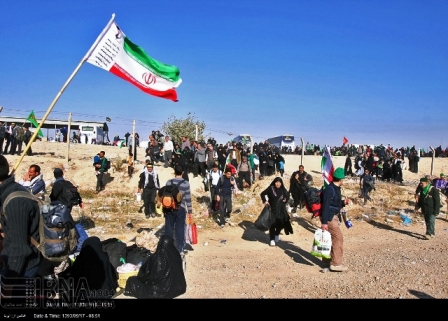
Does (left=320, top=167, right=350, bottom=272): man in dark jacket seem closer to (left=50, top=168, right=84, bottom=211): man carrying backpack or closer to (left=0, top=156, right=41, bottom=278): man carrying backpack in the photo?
(left=50, top=168, right=84, bottom=211): man carrying backpack

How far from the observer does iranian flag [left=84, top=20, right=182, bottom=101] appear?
6.29 meters

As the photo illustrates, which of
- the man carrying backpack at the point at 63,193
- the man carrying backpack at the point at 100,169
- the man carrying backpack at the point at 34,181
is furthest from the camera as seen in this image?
Answer: the man carrying backpack at the point at 100,169

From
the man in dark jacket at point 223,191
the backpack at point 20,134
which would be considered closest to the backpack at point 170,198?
the man in dark jacket at point 223,191

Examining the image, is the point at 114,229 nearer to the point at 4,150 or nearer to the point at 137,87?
the point at 137,87

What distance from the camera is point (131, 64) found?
6.89 metres

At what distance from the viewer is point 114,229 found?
11.2 m

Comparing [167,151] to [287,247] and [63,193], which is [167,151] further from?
[63,193]

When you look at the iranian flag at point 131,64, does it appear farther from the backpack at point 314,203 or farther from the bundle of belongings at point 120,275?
the backpack at point 314,203

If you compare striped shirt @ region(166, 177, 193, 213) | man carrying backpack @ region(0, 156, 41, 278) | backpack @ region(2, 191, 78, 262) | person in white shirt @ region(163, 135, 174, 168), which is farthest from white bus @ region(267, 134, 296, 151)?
man carrying backpack @ region(0, 156, 41, 278)

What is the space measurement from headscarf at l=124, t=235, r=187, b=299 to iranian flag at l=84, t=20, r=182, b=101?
273 centimetres

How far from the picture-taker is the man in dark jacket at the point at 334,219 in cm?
707

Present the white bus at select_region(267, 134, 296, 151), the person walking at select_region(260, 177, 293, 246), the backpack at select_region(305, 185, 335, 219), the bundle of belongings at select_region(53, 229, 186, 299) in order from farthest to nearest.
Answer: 1. the white bus at select_region(267, 134, 296, 151)
2. the person walking at select_region(260, 177, 293, 246)
3. the backpack at select_region(305, 185, 335, 219)
4. the bundle of belongings at select_region(53, 229, 186, 299)

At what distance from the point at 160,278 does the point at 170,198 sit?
5.60ft

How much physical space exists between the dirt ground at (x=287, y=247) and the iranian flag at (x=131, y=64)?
3.32 metres
